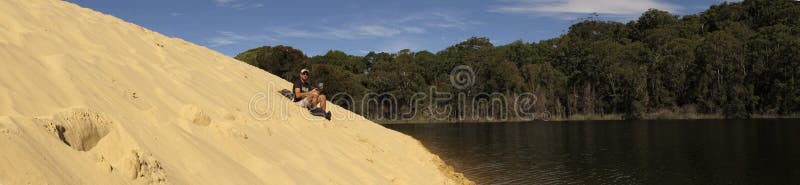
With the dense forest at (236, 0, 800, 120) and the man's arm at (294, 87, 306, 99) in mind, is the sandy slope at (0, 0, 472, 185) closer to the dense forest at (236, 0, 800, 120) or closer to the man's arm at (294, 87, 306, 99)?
the man's arm at (294, 87, 306, 99)

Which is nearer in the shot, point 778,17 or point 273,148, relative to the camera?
point 273,148

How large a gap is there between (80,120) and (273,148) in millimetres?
3290

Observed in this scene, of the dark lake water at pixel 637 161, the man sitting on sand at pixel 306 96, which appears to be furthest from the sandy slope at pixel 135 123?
the dark lake water at pixel 637 161

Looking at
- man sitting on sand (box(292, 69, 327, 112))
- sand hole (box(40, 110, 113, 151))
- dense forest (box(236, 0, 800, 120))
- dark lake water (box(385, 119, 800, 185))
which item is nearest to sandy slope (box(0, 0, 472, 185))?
sand hole (box(40, 110, 113, 151))

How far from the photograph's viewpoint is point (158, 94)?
7855mm

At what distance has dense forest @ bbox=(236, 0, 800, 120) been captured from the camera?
63562 mm

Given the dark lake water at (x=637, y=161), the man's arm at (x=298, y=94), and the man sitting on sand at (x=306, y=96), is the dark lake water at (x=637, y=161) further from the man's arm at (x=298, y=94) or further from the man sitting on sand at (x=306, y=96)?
the man's arm at (x=298, y=94)

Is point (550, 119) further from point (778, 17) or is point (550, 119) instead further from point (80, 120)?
point (80, 120)

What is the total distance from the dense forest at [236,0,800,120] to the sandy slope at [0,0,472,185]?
52.6m

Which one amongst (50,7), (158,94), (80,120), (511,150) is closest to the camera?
(80,120)

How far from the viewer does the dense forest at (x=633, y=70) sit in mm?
63562

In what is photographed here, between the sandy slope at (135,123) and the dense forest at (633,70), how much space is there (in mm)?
52569

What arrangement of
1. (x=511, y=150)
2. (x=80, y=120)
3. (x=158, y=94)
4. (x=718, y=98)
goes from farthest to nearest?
(x=718, y=98) < (x=511, y=150) < (x=158, y=94) < (x=80, y=120)

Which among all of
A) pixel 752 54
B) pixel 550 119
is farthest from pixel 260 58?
pixel 752 54
